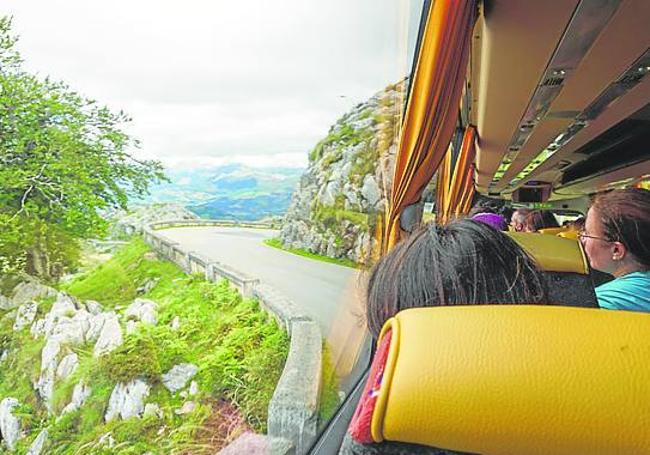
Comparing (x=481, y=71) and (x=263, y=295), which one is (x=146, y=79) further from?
(x=481, y=71)

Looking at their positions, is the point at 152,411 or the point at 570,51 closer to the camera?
the point at 152,411

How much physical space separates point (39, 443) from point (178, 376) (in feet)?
1.39

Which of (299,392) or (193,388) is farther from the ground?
(193,388)

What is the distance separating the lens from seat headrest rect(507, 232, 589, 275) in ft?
7.81

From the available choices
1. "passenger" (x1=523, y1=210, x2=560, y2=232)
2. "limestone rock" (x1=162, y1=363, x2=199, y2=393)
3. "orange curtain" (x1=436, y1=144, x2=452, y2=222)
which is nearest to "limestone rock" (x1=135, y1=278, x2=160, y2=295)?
"limestone rock" (x1=162, y1=363, x2=199, y2=393)

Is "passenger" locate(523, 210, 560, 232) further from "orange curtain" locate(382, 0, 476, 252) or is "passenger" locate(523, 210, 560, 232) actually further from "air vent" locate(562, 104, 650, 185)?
"orange curtain" locate(382, 0, 476, 252)

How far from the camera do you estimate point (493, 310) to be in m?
0.63

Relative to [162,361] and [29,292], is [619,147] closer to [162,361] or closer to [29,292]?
[162,361]

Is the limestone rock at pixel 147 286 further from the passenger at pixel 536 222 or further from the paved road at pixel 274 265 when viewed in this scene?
the passenger at pixel 536 222

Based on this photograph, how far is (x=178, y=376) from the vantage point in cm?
135

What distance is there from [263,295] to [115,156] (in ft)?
2.75

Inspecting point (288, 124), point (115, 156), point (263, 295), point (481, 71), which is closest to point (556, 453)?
point (115, 156)

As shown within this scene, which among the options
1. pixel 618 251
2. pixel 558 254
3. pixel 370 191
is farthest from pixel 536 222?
pixel 618 251

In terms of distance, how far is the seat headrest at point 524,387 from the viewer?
21.0 inches
